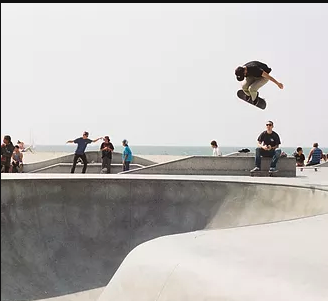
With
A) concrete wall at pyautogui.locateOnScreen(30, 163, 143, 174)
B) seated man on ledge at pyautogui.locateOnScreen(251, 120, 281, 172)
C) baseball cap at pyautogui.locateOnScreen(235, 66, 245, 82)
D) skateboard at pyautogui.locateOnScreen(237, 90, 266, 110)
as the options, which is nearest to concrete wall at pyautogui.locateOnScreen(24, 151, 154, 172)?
concrete wall at pyautogui.locateOnScreen(30, 163, 143, 174)

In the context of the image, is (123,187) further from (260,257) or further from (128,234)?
(260,257)

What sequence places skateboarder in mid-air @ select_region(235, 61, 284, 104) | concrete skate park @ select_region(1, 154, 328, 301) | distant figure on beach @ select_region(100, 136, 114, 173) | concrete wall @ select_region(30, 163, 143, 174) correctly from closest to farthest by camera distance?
concrete skate park @ select_region(1, 154, 328, 301) → skateboarder in mid-air @ select_region(235, 61, 284, 104) → distant figure on beach @ select_region(100, 136, 114, 173) → concrete wall @ select_region(30, 163, 143, 174)

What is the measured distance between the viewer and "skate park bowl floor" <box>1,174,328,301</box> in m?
6.16

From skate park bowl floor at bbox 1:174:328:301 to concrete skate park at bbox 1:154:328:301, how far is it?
19 mm

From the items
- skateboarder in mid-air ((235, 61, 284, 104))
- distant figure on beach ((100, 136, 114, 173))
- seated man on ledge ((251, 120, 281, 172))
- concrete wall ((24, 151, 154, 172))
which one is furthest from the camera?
concrete wall ((24, 151, 154, 172))

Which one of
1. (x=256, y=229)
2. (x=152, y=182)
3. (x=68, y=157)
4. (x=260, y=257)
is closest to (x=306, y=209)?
(x=152, y=182)

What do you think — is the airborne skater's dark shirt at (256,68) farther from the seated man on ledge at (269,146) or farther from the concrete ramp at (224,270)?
the seated man on ledge at (269,146)

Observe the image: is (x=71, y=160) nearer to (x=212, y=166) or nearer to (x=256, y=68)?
(x=212, y=166)

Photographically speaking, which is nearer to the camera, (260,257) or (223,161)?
(260,257)

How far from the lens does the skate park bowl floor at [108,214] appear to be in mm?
6156

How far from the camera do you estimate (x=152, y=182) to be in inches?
314

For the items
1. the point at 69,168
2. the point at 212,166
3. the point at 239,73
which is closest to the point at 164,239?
the point at 239,73

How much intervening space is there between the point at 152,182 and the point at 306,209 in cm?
291

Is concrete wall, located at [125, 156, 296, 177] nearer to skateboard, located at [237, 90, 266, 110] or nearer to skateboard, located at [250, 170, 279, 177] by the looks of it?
skateboard, located at [250, 170, 279, 177]
